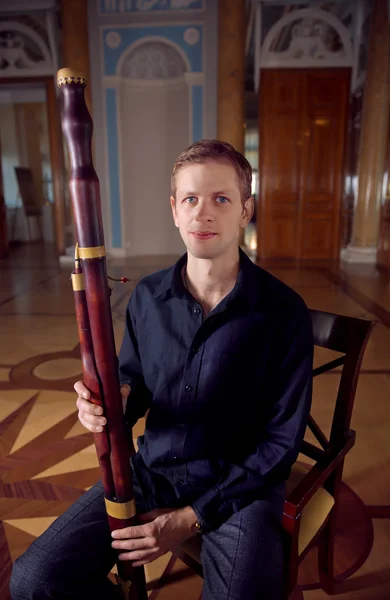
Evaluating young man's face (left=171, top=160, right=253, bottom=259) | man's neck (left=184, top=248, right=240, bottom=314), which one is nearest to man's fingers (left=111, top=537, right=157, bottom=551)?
man's neck (left=184, top=248, right=240, bottom=314)

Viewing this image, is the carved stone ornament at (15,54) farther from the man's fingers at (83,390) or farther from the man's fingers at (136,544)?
the man's fingers at (136,544)

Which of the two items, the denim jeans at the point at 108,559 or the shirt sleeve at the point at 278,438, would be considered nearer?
the denim jeans at the point at 108,559

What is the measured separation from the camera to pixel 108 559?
1.07 metres

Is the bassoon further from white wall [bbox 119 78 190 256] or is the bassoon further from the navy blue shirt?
white wall [bbox 119 78 190 256]

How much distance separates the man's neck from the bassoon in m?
0.37

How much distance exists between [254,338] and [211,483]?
1.23 ft

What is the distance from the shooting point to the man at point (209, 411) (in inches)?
39.6

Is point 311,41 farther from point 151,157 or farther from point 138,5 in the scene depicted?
point 151,157

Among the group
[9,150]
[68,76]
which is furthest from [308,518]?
[9,150]

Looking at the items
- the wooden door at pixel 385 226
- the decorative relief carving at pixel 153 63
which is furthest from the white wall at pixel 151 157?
the wooden door at pixel 385 226

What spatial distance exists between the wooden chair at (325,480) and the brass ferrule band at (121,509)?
0.80 ft

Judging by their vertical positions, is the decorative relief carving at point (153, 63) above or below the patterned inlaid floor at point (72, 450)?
above

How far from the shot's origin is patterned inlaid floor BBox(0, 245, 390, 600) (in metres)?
1.55

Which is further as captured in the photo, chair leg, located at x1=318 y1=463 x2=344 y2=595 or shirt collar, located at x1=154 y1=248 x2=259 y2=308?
chair leg, located at x1=318 y1=463 x2=344 y2=595
